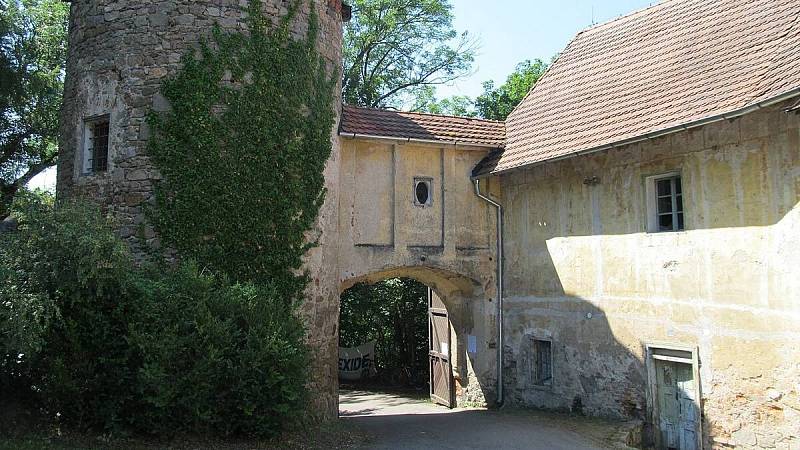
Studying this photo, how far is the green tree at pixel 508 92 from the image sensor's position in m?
24.1

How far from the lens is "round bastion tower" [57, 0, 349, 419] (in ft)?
33.7

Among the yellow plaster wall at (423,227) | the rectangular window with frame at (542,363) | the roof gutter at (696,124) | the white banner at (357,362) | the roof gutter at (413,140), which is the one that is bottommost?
the white banner at (357,362)

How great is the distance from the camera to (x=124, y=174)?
10305mm

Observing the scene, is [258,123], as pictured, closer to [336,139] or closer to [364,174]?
[336,139]

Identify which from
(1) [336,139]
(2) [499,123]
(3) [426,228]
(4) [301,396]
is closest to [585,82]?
(2) [499,123]

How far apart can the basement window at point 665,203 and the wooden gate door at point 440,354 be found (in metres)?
6.71

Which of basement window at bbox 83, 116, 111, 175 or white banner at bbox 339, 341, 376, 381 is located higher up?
basement window at bbox 83, 116, 111, 175

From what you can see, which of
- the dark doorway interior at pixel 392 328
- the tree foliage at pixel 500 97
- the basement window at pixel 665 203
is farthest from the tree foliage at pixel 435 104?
the basement window at pixel 665 203

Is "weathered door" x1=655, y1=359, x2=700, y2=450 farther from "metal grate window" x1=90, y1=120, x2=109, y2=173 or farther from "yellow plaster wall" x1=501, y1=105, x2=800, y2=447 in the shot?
"metal grate window" x1=90, y1=120, x2=109, y2=173

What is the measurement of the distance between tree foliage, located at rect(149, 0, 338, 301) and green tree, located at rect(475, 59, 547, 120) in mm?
14382

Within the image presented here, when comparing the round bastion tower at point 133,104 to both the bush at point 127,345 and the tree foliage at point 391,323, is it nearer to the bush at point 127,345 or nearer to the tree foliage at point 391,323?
the bush at point 127,345

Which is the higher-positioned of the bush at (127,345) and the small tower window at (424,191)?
the small tower window at (424,191)

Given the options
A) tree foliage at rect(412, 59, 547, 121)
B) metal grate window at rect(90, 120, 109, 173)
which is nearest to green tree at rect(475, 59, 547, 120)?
tree foliage at rect(412, 59, 547, 121)

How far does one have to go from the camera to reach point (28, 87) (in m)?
→ 16.6
